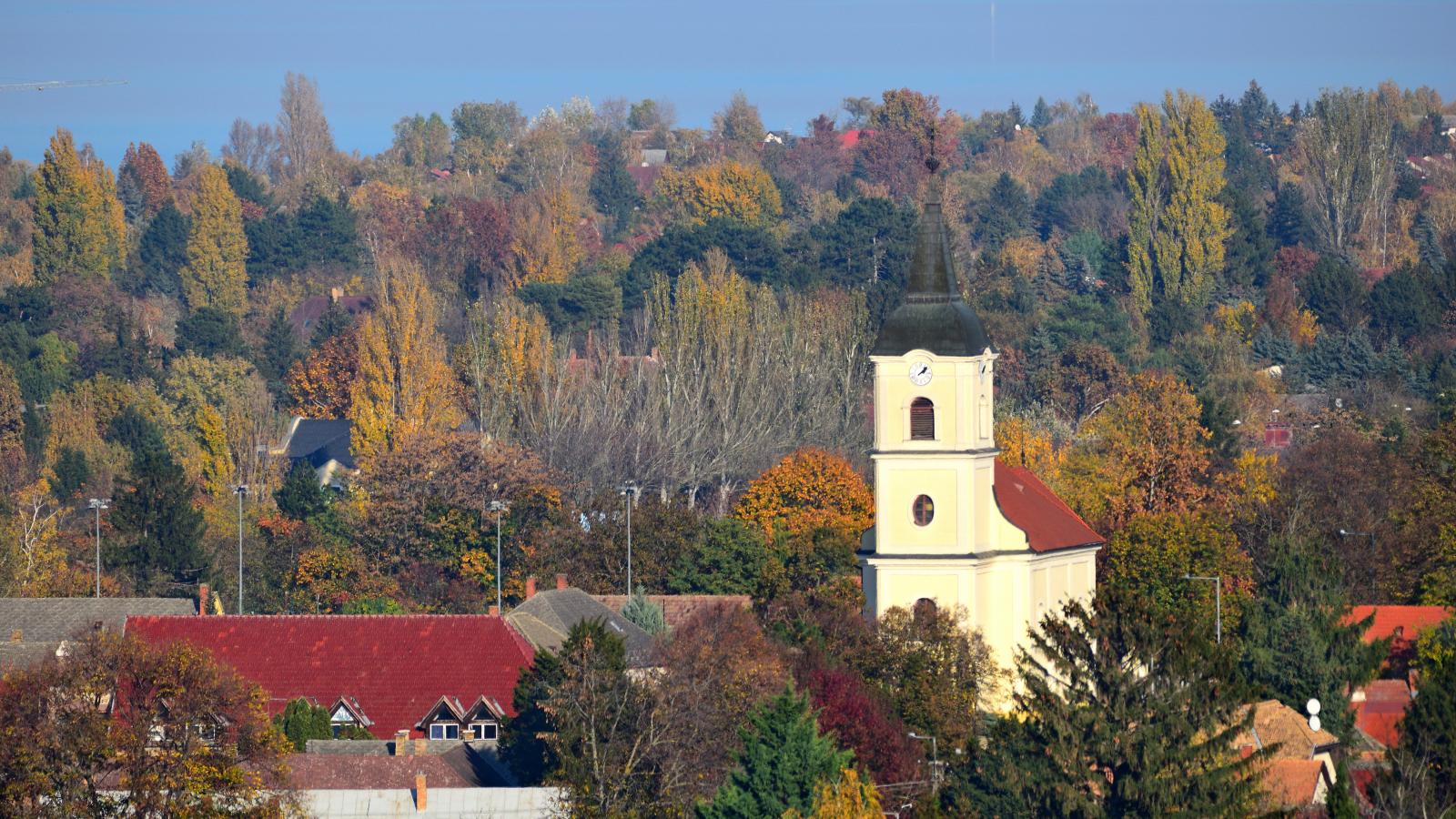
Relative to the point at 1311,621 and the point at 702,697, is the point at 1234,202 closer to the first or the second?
the point at 1311,621

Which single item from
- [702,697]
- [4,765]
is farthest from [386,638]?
[4,765]

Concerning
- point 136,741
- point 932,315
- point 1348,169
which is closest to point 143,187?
point 1348,169

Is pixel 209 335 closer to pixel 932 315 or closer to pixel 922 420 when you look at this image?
pixel 932 315

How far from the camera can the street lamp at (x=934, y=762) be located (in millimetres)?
60344

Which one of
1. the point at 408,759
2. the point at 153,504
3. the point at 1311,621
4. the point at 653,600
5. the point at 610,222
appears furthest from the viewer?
the point at 610,222

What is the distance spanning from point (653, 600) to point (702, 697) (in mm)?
25099

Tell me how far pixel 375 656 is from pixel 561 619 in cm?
527

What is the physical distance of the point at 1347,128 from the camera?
16300 centimetres

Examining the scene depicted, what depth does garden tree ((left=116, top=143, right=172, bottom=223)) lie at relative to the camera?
636ft

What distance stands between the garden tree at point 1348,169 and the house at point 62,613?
286 feet

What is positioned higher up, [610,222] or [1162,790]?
[610,222]

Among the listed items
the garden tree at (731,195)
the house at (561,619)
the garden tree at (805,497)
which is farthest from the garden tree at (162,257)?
the house at (561,619)

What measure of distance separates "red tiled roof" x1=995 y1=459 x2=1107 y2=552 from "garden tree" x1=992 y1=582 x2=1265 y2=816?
20.4m

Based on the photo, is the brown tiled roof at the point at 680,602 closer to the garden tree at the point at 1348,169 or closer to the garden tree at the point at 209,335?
the garden tree at the point at 209,335
